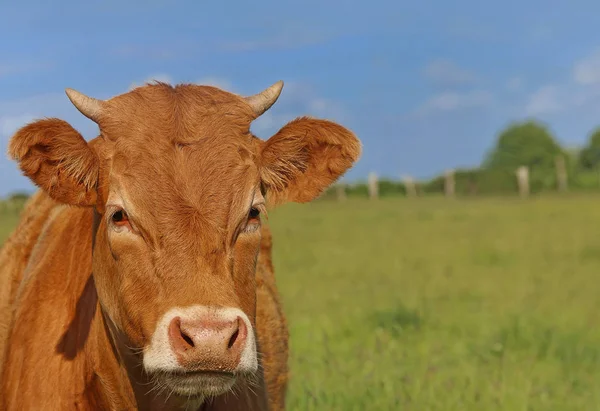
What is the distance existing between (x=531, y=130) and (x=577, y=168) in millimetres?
9615

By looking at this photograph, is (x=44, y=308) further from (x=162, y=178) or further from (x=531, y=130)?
(x=531, y=130)

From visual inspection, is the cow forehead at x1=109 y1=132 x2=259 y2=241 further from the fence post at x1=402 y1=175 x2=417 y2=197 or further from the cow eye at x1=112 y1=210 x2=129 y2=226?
the fence post at x1=402 y1=175 x2=417 y2=197

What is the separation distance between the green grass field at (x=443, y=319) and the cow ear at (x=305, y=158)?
7.85ft

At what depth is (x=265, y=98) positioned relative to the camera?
13.8 ft

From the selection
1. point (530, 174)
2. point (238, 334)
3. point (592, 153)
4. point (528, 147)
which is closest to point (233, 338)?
point (238, 334)

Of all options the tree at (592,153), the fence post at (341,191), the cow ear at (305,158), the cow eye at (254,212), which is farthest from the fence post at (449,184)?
the cow eye at (254,212)

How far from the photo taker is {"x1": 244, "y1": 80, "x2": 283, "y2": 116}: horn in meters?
4.16

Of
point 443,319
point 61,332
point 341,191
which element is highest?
point 341,191

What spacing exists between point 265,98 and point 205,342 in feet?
4.91

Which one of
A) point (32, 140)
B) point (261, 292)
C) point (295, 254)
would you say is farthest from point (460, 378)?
point (295, 254)

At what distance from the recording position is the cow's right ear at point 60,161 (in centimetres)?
379

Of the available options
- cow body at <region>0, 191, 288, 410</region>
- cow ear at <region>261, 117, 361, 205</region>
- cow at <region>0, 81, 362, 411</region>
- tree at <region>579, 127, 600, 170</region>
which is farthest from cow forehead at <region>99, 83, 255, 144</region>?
tree at <region>579, 127, 600, 170</region>

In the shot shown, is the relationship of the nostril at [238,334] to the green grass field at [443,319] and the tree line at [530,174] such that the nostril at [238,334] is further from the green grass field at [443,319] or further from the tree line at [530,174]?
the tree line at [530,174]

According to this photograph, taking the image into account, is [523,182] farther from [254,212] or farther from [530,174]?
[254,212]
